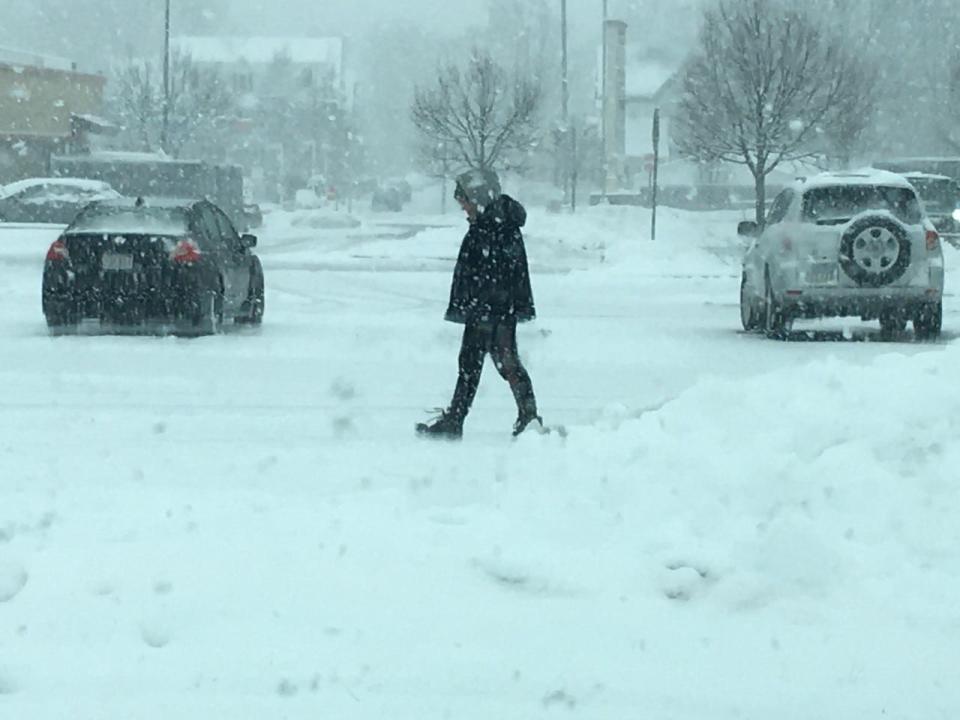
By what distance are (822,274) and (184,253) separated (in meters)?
6.22

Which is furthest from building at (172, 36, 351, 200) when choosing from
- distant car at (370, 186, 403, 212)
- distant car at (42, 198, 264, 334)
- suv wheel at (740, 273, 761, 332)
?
distant car at (42, 198, 264, 334)

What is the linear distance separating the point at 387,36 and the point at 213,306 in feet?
471

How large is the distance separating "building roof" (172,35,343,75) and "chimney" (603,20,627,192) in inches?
1540

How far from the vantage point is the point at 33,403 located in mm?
12242

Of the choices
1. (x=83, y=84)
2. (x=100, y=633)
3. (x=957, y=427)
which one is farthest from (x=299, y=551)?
(x=83, y=84)

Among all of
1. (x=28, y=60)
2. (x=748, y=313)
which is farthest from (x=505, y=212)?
(x=28, y=60)

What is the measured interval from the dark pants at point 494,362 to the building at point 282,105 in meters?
65.8

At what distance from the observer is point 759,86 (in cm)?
3872

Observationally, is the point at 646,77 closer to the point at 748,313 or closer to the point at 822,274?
the point at 748,313

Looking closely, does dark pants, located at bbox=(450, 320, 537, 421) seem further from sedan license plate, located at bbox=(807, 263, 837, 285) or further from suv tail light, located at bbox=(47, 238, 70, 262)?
suv tail light, located at bbox=(47, 238, 70, 262)

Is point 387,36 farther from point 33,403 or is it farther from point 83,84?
point 33,403

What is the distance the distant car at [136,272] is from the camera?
17.0 meters

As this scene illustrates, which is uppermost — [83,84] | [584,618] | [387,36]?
[387,36]

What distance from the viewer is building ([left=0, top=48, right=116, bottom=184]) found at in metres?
63.4
